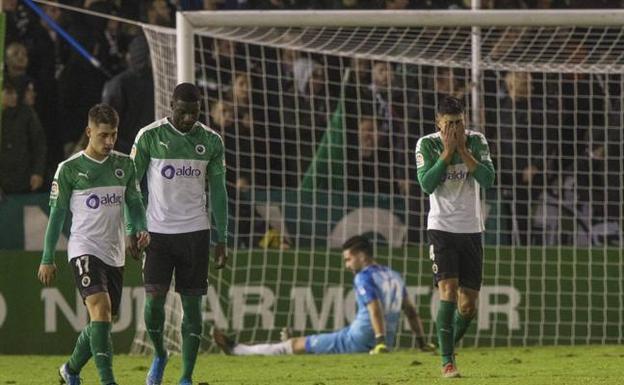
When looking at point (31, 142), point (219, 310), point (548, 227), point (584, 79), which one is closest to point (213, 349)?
point (219, 310)

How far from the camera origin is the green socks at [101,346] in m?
9.12

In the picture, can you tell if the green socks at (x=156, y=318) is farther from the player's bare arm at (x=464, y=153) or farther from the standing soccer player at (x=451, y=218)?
the player's bare arm at (x=464, y=153)

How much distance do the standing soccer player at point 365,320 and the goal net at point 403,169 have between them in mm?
771

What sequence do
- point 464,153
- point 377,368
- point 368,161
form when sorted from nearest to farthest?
point 464,153 → point 377,368 → point 368,161

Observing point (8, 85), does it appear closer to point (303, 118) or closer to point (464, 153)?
point (303, 118)

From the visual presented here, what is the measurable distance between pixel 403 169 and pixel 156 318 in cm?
656

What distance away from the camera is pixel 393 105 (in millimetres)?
15961

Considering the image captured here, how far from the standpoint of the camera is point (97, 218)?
9.40 meters

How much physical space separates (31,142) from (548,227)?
17.9ft

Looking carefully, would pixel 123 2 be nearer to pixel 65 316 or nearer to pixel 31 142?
pixel 31 142

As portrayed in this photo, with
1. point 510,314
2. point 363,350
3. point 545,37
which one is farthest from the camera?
point 545,37

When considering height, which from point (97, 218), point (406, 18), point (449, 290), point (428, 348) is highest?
point (406, 18)

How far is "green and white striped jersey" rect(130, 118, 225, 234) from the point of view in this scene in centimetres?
964

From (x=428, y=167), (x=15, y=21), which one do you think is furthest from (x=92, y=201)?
(x=15, y=21)
